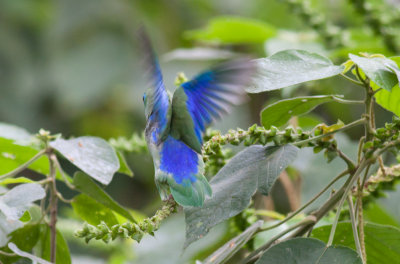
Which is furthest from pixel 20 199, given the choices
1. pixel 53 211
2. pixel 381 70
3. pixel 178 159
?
pixel 381 70

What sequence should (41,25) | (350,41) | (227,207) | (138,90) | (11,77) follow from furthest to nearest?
(41,25)
(11,77)
(138,90)
(350,41)
(227,207)

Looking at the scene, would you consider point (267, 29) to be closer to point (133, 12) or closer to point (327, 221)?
point (327, 221)

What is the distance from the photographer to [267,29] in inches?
66.6

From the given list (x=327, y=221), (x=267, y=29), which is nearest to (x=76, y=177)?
(x=327, y=221)

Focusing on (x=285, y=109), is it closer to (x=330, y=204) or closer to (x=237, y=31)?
(x=330, y=204)

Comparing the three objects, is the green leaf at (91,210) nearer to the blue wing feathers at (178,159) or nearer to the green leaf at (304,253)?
the blue wing feathers at (178,159)

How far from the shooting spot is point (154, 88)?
0.91 m

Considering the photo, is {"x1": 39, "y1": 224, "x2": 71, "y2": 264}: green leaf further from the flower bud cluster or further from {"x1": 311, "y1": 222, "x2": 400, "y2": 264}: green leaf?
{"x1": 311, "y1": 222, "x2": 400, "y2": 264}: green leaf

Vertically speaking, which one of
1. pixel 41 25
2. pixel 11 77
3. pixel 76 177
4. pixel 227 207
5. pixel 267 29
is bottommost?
pixel 227 207

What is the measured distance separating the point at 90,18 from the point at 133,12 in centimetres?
23

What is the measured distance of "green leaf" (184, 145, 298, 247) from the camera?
78cm

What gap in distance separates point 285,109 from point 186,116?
5.5 inches

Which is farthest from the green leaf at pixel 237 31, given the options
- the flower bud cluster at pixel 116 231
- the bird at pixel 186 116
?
the flower bud cluster at pixel 116 231

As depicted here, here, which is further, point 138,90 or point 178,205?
point 138,90
